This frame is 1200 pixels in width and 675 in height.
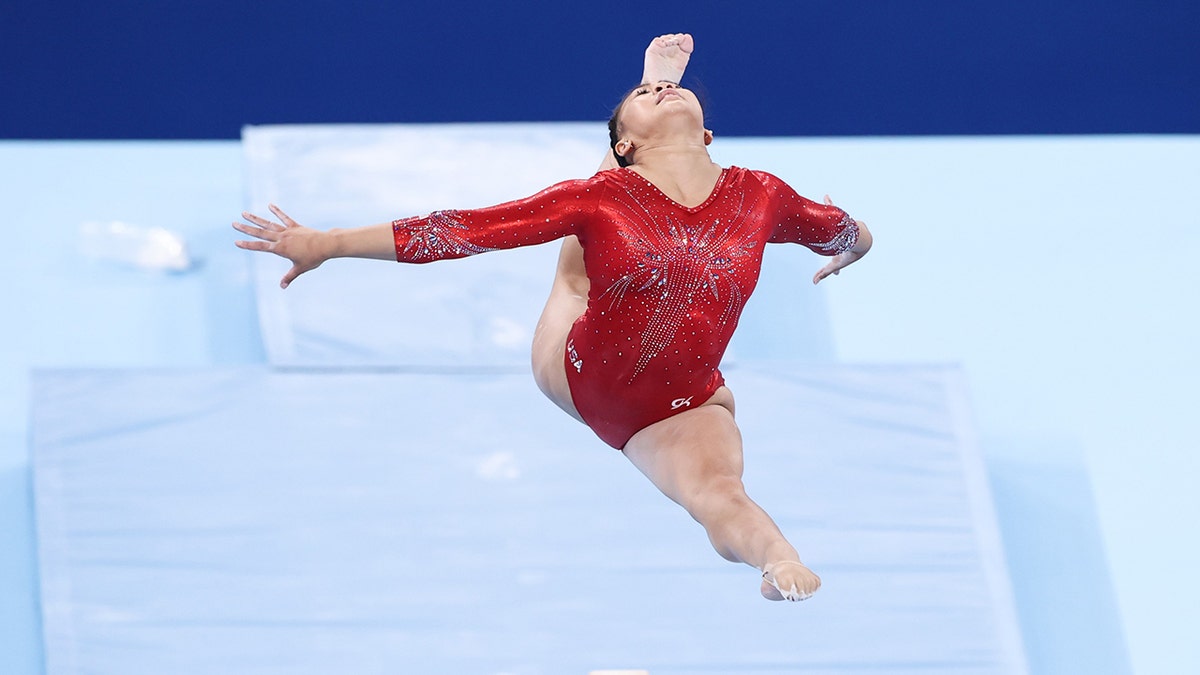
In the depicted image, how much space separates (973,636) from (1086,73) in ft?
6.00

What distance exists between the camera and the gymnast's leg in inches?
99.2

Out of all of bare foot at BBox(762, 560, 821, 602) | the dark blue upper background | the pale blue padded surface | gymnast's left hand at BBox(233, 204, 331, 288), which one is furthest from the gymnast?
the dark blue upper background

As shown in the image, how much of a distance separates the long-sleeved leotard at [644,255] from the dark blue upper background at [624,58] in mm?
1928

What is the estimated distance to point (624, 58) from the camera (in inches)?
188

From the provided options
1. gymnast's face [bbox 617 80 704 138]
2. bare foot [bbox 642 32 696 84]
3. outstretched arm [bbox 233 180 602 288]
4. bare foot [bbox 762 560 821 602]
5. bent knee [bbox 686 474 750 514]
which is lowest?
bare foot [bbox 762 560 821 602]

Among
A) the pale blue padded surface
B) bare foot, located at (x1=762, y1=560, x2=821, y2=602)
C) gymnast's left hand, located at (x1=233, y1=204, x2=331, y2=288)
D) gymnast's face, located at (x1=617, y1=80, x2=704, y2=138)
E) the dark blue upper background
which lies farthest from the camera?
the dark blue upper background

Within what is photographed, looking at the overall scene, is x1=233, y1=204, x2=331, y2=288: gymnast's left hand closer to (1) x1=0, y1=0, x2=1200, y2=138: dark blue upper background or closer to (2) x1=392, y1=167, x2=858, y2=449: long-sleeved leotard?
(2) x1=392, y1=167, x2=858, y2=449: long-sleeved leotard

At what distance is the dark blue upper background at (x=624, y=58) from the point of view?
4.74m

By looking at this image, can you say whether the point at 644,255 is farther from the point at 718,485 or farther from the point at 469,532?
the point at 469,532

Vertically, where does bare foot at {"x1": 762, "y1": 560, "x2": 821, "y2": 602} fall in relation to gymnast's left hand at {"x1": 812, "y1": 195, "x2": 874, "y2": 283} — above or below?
below

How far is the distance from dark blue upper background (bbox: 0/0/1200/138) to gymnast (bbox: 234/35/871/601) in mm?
1829

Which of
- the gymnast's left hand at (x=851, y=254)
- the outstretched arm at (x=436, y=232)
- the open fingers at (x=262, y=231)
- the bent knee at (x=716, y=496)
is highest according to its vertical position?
the open fingers at (x=262, y=231)

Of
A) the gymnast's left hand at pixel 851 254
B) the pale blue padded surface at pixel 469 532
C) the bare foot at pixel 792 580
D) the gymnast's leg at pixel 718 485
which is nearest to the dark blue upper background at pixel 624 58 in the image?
the pale blue padded surface at pixel 469 532

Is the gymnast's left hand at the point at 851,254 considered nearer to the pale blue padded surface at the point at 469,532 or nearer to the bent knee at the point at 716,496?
the bent knee at the point at 716,496
